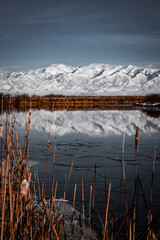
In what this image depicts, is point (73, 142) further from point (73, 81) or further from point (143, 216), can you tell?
point (73, 81)

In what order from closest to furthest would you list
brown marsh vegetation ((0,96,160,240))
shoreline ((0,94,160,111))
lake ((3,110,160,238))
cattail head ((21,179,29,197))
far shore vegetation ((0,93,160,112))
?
brown marsh vegetation ((0,96,160,240)) < cattail head ((21,179,29,197)) < lake ((3,110,160,238)) < shoreline ((0,94,160,111)) < far shore vegetation ((0,93,160,112))

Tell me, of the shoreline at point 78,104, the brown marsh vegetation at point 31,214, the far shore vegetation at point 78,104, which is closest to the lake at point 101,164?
the brown marsh vegetation at point 31,214

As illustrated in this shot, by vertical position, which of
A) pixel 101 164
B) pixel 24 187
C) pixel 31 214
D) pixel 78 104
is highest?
pixel 78 104

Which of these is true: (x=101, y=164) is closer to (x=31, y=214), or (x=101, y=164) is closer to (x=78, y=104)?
(x=31, y=214)

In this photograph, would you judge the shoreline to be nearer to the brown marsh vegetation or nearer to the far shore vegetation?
the far shore vegetation

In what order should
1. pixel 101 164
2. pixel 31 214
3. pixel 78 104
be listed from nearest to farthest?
pixel 31 214 < pixel 101 164 < pixel 78 104

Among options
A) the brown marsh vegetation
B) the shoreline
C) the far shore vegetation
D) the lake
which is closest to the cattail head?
the brown marsh vegetation

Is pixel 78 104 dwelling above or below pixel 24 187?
above

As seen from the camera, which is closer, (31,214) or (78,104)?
(31,214)

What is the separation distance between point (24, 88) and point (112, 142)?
168672mm

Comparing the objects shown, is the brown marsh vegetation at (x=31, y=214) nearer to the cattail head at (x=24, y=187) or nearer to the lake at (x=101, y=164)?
the cattail head at (x=24, y=187)

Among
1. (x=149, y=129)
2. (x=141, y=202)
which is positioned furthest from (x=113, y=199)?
(x=149, y=129)

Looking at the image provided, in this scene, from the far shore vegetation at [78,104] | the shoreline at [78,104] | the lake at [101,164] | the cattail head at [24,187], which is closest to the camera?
the cattail head at [24,187]

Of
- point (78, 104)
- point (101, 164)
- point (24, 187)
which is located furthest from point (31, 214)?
point (78, 104)
